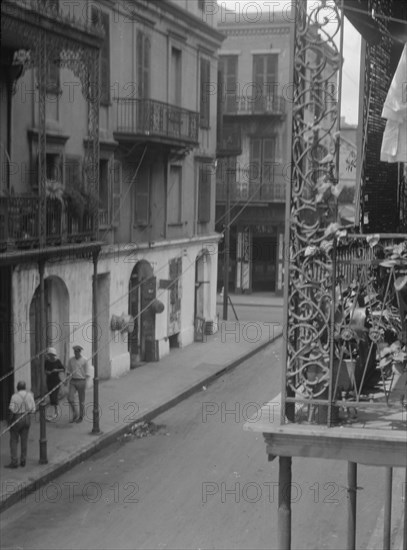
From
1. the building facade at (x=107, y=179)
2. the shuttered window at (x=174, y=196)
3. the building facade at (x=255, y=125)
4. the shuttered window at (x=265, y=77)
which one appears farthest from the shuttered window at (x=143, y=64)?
the shuttered window at (x=265, y=77)

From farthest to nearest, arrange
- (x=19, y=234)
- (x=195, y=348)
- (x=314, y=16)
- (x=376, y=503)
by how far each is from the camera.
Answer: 1. (x=195, y=348)
2. (x=19, y=234)
3. (x=376, y=503)
4. (x=314, y=16)

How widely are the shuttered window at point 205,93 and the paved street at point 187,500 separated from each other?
46.8 ft

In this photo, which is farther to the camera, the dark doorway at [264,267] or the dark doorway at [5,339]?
the dark doorway at [264,267]

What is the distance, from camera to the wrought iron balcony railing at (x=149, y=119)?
23.4 metres

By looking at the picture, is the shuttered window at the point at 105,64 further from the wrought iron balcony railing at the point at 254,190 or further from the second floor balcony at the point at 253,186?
the wrought iron balcony railing at the point at 254,190

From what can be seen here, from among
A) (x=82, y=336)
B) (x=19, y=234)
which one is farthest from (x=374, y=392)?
(x=82, y=336)

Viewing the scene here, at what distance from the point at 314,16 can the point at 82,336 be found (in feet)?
53.3

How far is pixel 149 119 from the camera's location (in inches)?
931

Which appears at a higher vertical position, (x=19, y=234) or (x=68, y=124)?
(x=68, y=124)

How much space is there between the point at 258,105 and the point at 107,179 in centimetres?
1991

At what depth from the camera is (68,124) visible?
68.4 feet

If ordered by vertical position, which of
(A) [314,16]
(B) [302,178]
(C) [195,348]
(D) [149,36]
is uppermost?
(D) [149,36]

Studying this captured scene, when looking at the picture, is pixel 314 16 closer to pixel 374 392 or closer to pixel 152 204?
pixel 374 392

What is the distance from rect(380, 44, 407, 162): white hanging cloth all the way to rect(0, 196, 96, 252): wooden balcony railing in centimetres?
1007
